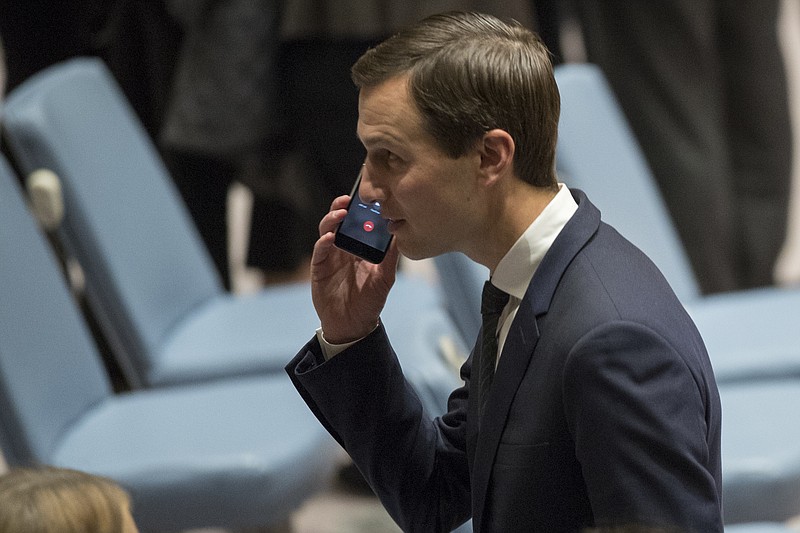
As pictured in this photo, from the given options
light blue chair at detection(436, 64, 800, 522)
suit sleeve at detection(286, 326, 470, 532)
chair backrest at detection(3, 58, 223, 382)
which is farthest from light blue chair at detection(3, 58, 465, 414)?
suit sleeve at detection(286, 326, 470, 532)

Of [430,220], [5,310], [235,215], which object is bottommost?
[235,215]

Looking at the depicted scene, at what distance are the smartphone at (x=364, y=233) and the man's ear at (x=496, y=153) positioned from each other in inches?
7.0

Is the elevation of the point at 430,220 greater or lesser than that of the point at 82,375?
greater

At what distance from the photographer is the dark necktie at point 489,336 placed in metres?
1.34

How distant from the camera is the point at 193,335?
2.63 metres

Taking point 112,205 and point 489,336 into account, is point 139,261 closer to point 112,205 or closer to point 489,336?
point 112,205

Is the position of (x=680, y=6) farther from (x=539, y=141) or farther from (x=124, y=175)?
(x=539, y=141)

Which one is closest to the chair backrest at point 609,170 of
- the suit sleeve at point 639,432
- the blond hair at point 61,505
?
the suit sleeve at point 639,432

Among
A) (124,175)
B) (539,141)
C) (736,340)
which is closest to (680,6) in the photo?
(736,340)

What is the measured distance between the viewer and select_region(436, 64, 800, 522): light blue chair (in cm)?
202

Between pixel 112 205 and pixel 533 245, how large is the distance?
1380 millimetres

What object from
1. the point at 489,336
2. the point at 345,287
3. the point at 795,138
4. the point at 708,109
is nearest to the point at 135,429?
the point at 345,287

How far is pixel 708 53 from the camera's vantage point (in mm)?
3396

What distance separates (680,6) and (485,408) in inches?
88.3
